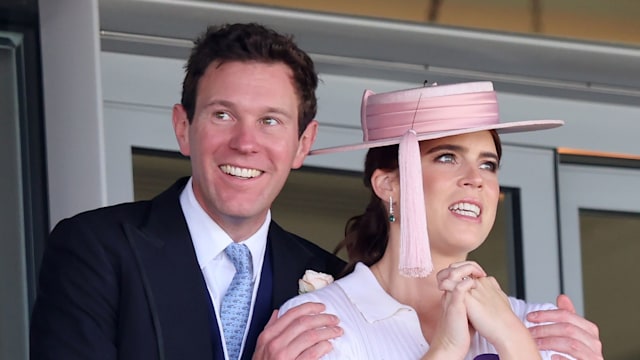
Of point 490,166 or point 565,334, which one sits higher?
point 490,166

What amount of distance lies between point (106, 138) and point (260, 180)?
1042 millimetres

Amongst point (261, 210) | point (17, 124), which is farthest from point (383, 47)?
point (261, 210)

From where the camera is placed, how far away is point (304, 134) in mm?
3307

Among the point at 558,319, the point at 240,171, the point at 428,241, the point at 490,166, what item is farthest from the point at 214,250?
the point at 558,319

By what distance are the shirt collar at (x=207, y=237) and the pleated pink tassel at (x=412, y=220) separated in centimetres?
30

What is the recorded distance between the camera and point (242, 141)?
318cm

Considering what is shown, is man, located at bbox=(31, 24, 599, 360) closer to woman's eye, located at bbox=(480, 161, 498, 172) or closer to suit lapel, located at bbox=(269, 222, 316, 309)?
suit lapel, located at bbox=(269, 222, 316, 309)

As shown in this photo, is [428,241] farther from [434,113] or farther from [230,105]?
[230,105]

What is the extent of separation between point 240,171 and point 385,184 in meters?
0.26

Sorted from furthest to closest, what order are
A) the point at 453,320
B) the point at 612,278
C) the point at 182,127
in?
the point at 612,278 < the point at 182,127 < the point at 453,320

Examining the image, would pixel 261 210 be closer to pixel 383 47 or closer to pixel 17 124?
pixel 17 124

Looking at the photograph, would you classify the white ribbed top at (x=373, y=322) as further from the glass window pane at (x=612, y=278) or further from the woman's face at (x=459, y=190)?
the glass window pane at (x=612, y=278)

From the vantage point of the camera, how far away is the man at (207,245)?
3.07 meters

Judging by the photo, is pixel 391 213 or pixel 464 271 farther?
pixel 391 213
